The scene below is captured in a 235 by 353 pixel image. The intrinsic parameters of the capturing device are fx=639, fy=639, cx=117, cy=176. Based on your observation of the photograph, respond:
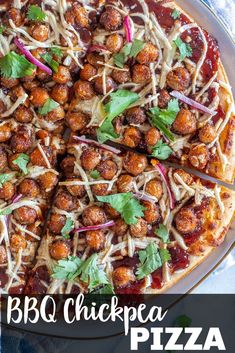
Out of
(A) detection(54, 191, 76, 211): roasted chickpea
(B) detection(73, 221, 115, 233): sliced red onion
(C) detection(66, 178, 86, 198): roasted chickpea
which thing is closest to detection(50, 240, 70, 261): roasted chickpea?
(B) detection(73, 221, 115, 233): sliced red onion

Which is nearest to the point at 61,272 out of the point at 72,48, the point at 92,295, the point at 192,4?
the point at 92,295

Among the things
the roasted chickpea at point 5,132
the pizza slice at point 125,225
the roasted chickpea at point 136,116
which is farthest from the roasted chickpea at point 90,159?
the roasted chickpea at point 5,132

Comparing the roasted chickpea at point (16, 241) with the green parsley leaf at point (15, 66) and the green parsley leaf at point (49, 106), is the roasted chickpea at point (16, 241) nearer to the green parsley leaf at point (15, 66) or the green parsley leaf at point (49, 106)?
the green parsley leaf at point (49, 106)

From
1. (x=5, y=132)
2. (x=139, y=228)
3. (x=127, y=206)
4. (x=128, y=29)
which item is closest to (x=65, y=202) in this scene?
(x=127, y=206)

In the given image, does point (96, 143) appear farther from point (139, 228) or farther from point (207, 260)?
point (207, 260)

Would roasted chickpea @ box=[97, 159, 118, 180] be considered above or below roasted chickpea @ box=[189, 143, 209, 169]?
below

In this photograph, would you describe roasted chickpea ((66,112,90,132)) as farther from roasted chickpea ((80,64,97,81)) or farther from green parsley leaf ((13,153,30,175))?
green parsley leaf ((13,153,30,175))
